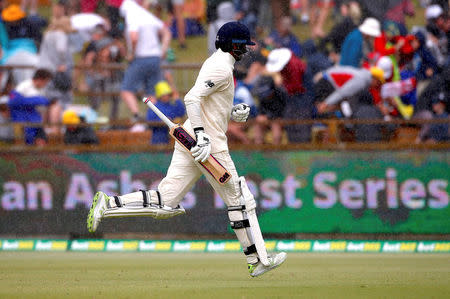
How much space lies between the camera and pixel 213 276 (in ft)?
32.1

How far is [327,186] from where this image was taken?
45.3 ft

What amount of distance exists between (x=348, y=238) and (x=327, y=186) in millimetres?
831

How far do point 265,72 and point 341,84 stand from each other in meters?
1.19

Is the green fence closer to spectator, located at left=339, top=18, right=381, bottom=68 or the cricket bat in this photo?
spectator, located at left=339, top=18, right=381, bottom=68

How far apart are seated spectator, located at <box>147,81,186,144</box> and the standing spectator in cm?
55

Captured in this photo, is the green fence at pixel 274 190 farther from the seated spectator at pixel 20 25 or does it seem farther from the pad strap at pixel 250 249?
the pad strap at pixel 250 249

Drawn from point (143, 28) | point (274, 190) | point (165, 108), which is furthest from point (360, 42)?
point (143, 28)

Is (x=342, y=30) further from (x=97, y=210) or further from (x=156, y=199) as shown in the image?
(x=97, y=210)

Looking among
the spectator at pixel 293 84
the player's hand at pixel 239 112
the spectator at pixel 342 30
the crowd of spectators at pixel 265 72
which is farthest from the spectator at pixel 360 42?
the player's hand at pixel 239 112

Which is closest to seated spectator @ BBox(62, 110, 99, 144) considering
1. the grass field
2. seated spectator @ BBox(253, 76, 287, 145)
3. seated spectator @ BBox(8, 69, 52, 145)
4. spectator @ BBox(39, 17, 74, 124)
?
spectator @ BBox(39, 17, 74, 124)

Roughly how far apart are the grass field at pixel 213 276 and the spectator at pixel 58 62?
128 inches

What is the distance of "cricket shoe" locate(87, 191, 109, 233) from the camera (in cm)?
905

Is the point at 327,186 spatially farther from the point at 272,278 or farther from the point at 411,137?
the point at 272,278

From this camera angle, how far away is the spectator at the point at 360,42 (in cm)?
1507
